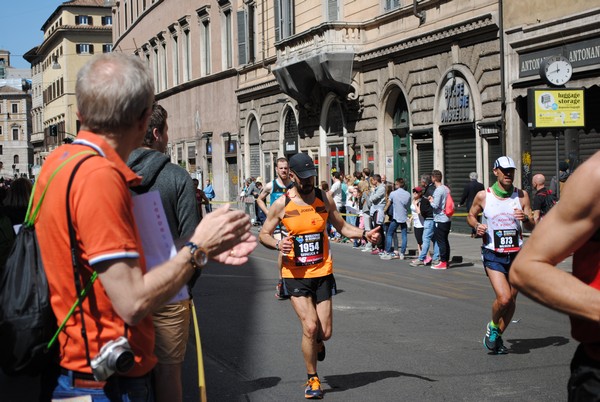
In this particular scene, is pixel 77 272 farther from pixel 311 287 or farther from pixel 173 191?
pixel 311 287

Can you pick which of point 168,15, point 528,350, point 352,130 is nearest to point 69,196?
point 528,350

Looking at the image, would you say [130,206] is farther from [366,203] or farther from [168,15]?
[168,15]

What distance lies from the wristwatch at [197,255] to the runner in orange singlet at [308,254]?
15.1 ft

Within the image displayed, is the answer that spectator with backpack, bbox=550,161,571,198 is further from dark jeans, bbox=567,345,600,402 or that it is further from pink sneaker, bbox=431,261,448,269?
dark jeans, bbox=567,345,600,402

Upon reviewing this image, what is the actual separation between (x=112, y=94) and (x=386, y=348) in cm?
710

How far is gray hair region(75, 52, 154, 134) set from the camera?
296cm

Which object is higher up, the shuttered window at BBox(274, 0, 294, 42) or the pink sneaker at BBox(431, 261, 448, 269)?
the shuttered window at BBox(274, 0, 294, 42)

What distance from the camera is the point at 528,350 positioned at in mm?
9617

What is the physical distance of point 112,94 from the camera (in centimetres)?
296

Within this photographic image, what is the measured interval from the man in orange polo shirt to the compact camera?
0.02 m

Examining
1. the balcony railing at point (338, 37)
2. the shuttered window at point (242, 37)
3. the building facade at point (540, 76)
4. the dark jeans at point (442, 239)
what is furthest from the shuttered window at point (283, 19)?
the dark jeans at point (442, 239)

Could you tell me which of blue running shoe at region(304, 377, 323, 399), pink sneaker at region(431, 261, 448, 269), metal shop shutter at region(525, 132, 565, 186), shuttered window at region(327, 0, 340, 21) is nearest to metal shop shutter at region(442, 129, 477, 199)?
metal shop shutter at region(525, 132, 565, 186)

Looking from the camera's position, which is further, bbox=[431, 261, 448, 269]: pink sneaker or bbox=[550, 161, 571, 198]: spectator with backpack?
bbox=[550, 161, 571, 198]: spectator with backpack

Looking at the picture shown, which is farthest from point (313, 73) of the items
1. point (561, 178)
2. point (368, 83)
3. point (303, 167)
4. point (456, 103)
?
point (303, 167)
